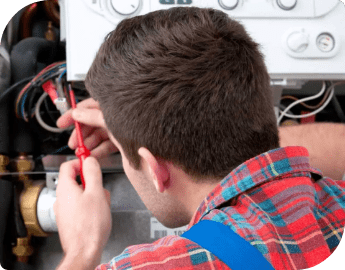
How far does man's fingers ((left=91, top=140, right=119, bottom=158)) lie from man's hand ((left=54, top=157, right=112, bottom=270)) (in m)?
0.11

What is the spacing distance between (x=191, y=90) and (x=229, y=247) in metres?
0.24

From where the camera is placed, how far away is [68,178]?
828 mm

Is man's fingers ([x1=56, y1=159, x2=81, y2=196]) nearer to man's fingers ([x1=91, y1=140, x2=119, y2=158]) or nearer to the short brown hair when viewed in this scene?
man's fingers ([x1=91, y1=140, x2=119, y2=158])

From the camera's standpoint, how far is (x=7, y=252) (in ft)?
3.25

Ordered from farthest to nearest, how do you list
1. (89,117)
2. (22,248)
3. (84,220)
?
1. (22,248)
2. (89,117)
3. (84,220)

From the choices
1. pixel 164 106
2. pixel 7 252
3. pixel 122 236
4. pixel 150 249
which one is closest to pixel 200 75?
pixel 164 106

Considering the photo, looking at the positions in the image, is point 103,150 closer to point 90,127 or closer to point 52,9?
point 90,127

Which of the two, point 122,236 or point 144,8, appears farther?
point 122,236

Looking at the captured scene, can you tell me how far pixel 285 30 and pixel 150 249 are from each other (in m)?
0.59

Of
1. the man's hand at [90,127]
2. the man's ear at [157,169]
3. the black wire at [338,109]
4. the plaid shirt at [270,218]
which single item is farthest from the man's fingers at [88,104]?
the black wire at [338,109]

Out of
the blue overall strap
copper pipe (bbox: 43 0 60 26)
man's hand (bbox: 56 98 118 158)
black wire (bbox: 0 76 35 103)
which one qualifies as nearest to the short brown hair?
the blue overall strap

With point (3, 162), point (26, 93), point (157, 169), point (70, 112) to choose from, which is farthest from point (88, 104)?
point (157, 169)

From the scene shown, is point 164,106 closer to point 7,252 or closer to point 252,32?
point 252,32

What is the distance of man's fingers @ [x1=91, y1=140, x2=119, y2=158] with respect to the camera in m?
0.93
